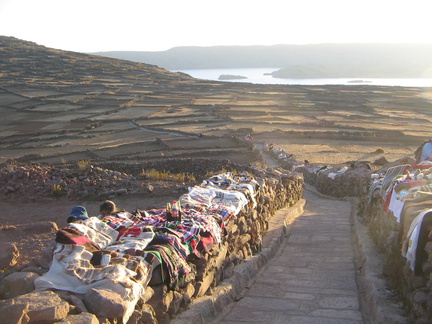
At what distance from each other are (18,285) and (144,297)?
104cm

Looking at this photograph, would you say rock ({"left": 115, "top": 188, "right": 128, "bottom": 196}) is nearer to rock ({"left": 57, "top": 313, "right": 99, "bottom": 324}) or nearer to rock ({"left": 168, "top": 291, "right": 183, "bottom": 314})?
rock ({"left": 168, "top": 291, "right": 183, "bottom": 314})

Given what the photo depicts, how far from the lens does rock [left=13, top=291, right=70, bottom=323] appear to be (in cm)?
326

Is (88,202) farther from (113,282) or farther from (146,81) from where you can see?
(146,81)

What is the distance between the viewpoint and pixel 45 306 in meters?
3.33

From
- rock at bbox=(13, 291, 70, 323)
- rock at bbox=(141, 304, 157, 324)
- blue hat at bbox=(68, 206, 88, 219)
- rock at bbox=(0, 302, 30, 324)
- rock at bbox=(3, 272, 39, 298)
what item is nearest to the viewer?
rock at bbox=(0, 302, 30, 324)

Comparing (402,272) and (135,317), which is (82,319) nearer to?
(135,317)

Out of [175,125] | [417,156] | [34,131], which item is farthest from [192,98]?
[417,156]

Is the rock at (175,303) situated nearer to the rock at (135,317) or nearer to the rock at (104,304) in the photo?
the rock at (135,317)

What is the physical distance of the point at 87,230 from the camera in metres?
4.67

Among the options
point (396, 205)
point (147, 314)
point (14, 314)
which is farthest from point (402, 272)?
point (14, 314)

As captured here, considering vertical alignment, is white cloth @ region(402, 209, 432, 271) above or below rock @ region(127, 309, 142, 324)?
above

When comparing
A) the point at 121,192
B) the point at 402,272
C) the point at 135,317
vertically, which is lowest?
the point at 121,192

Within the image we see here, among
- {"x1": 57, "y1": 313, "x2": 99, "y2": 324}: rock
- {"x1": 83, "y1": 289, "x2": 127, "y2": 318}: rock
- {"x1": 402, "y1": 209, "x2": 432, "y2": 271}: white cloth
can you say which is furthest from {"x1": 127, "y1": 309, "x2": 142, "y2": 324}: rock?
{"x1": 402, "y1": 209, "x2": 432, "y2": 271}: white cloth

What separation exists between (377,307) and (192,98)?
5032 cm
